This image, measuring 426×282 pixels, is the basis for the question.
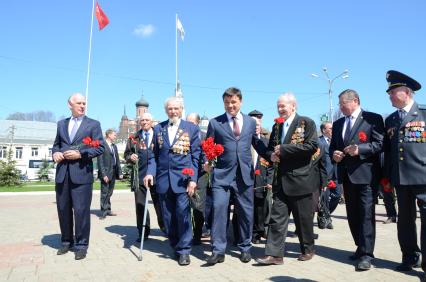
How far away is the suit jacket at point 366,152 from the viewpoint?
488 centimetres

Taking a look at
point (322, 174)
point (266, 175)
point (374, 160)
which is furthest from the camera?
point (322, 174)

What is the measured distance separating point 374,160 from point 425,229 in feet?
3.55

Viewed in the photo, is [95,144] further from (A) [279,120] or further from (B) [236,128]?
(A) [279,120]

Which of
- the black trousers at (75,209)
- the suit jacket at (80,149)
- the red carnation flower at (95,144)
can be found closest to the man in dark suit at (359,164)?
the red carnation flower at (95,144)

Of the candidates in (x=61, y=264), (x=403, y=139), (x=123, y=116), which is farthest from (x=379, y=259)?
(x=123, y=116)

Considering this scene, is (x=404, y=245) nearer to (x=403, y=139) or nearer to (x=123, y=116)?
(x=403, y=139)

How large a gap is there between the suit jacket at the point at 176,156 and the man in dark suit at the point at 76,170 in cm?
97

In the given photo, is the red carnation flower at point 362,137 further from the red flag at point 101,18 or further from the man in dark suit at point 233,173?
the red flag at point 101,18

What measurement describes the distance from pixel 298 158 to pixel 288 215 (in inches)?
31.1

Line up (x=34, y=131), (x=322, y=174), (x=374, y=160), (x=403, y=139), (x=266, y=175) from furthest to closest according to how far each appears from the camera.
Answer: (x=34, y=131), (x=322, y=174), (x=266, y=175), (x=374, y=160), (x=403, y=139)

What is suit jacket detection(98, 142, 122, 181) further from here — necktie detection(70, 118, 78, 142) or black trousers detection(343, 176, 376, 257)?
black trousers detection(343, 176, 376, 257)

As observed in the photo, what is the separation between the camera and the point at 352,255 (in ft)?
17.6

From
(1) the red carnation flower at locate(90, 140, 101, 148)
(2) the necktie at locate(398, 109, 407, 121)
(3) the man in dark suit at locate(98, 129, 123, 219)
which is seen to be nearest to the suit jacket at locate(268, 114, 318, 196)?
(2) the necktie at locate(398, 109, 407, 121)

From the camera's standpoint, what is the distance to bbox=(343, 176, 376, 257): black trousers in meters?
4.82
